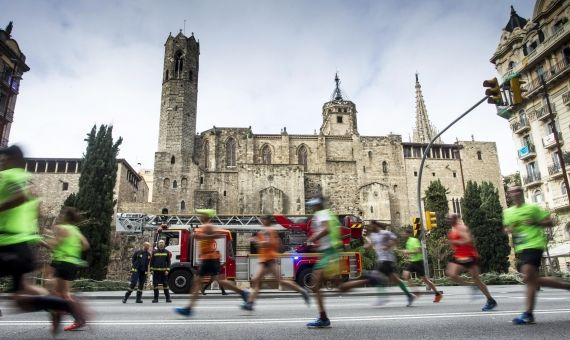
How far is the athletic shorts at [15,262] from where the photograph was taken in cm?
361

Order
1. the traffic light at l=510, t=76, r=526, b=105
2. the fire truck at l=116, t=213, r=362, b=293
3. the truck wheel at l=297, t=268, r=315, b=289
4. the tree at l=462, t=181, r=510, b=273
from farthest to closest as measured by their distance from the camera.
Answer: the tree at l=462, t=181, r=510, b=273 < the truck wheel at l=297, t=268, r=315, b=289 < the fire truck at l=116, t=213, r=362, b=293 < the traffic light at l=510, t=76, r=526, b=105

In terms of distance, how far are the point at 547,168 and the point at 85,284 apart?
31.1 m

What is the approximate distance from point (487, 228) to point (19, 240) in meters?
36.4

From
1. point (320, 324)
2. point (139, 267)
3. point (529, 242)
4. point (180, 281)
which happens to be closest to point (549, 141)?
point (180, 281)

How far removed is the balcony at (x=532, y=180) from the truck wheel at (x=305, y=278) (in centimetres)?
2276

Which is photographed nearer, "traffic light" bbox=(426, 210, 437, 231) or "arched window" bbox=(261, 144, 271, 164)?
"traffic light" bbox=(426, 210, 437, 231)

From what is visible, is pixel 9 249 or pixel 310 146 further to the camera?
pixel 310 146

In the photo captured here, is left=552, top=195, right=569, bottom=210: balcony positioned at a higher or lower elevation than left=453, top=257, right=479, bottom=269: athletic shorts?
higher

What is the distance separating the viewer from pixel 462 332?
455 centimetres

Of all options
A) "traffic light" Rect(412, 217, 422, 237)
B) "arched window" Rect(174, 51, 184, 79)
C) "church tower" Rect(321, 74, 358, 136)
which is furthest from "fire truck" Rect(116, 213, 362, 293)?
"church tower" Rect(321, 74, 358, 136)

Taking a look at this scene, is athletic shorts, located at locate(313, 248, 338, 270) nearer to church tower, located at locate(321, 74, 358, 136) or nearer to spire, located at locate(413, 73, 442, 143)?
church tower, located at locate(321, 74, 358, 136)

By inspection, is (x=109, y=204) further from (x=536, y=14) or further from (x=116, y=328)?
(x=536, y=14)

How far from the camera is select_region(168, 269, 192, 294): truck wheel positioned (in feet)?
48.8

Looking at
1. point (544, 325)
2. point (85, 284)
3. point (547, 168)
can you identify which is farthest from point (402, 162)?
point (544, 325)
